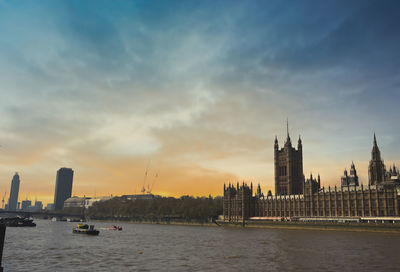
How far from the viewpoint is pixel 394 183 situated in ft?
493

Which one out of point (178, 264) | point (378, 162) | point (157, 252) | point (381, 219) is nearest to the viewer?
point (178, 264)

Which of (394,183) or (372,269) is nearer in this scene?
(372,269)

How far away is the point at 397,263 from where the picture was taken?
51156 millimetres

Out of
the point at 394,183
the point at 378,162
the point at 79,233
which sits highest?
the point at 378,162

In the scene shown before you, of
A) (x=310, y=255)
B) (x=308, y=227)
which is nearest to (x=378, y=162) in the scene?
(x=308, y=227)

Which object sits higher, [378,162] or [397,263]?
[378,162]

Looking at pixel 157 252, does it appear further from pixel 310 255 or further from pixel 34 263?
pixel 310 255

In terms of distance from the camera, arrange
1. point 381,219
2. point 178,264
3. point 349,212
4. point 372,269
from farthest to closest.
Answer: point 349,212
point 381,219
point 178,264
point 372,269

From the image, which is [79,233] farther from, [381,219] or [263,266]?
[381,219]

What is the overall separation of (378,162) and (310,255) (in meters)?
150

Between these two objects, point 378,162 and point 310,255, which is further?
point 378,162

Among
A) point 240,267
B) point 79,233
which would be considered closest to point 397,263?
point 240,267

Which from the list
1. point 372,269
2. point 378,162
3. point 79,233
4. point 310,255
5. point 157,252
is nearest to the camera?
point 372,269

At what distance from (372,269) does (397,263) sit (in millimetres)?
6936
